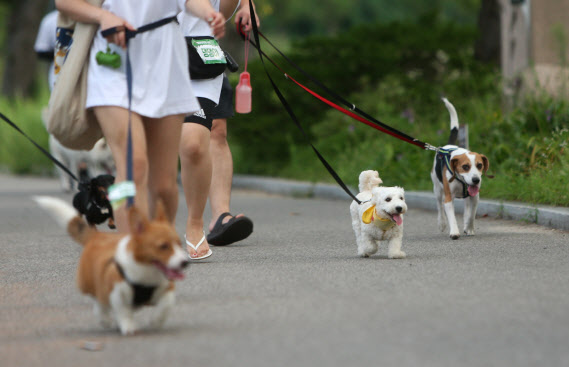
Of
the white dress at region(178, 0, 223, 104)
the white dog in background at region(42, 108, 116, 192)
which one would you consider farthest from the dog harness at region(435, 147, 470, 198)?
the white dog in background at region(42, 108, 116, 192)

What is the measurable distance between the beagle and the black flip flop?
1664 millimetres

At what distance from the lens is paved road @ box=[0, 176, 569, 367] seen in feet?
13.1

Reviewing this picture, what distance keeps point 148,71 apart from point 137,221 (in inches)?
49.1

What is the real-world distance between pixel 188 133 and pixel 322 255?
1296 mm

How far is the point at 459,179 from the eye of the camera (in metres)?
8.31

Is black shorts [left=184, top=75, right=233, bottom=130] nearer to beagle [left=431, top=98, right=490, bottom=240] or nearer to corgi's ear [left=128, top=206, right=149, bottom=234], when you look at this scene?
beagle [left=431, top=98, right=490, bottom=240]

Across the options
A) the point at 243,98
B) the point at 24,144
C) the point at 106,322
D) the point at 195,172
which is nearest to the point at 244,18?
the point at 243,98

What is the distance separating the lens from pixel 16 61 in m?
30.9

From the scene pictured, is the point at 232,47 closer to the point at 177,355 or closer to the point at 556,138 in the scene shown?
the point at 556,138

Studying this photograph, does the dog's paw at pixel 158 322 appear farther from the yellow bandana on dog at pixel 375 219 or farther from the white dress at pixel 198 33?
the white dress at pixel 198 33

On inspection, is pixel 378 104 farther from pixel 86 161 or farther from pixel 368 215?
pixel 368 215

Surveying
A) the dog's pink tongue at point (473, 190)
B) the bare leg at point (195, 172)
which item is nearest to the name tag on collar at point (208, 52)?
the bare leg at point (195, 172)

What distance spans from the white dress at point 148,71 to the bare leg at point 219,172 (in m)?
2.50

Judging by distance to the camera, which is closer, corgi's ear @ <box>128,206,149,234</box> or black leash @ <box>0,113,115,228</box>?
corgi's ear @ <box>128,206,149,234</box>
